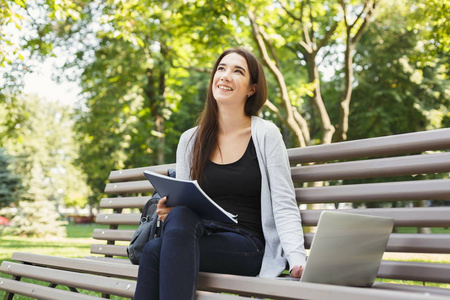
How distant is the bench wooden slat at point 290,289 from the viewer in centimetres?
170

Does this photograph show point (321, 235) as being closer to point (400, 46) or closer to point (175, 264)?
point (175, 264)

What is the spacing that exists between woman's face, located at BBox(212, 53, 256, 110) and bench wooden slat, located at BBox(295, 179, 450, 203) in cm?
70

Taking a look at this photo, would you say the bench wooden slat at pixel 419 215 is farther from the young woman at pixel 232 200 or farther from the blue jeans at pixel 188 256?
the blue jeans at pixel 188 256

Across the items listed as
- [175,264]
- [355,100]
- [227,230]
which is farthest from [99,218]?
[355,100]

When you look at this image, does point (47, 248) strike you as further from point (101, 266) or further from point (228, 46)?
point (101, 266)

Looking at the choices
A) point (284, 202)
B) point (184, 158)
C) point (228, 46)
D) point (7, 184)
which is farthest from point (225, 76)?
point (7, 184)

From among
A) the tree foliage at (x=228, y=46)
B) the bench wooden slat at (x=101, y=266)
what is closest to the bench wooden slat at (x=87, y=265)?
the bench wooden slat at (x=101, y=266)

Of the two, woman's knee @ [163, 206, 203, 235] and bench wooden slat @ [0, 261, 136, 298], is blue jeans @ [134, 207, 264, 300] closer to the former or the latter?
woman's knee @ [163, 206, 203, 235]

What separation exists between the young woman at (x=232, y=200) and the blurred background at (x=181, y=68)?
121 inches

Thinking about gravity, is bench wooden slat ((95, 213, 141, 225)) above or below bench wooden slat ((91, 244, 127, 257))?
above

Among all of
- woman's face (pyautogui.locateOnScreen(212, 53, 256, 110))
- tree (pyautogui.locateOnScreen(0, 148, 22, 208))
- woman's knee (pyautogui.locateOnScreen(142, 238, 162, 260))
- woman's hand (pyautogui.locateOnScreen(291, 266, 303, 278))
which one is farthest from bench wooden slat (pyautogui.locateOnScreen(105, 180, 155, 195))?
tree (pyautogui.locateOnScreen(0, 148, 22, 208))

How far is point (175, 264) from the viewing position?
231 centimetres

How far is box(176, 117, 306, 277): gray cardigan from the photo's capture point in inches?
110

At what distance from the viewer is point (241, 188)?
3064 millimetres
